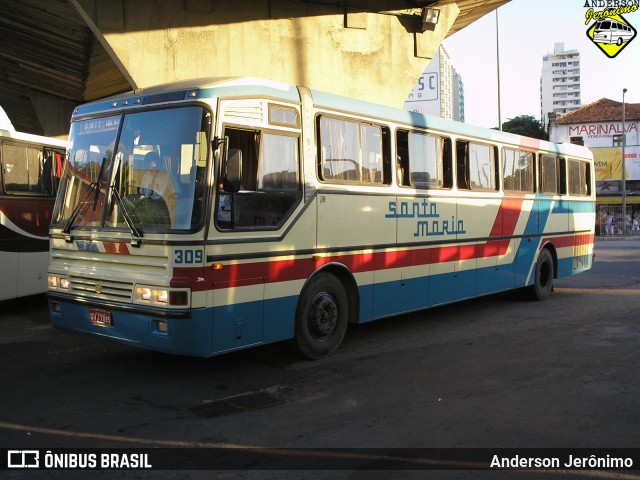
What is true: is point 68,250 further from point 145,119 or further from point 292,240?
point 292,240

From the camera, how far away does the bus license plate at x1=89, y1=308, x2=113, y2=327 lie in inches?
254

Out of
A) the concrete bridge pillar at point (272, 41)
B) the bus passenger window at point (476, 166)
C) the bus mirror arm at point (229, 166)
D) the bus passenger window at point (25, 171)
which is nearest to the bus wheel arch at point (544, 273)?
the bus passenger window at point (476, 166)

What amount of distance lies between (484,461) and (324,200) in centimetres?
384

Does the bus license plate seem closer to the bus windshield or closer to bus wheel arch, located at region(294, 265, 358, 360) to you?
the bus windshield

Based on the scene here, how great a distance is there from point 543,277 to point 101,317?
373 inches

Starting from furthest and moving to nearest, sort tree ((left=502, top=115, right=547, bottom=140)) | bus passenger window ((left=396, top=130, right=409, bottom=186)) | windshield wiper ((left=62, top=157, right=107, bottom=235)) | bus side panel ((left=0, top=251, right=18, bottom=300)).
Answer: tree ((left=502, top=115, right=547, bottom=140)) → bus side panel ((left=0, top=251, right=18, bottom=300)) → bus passenger window ((left=396, top=130, right=409, bottom=186)) → windshield wiper ((left=62, top=157, right=107, bottom=235))

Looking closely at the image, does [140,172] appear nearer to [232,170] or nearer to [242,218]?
[232,170]

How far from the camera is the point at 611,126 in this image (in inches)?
2318

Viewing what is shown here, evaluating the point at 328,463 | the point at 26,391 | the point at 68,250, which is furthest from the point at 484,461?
the point at 68,250

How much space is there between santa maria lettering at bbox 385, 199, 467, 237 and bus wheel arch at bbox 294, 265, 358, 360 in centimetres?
130

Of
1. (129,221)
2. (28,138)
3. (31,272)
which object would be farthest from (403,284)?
(28,138)

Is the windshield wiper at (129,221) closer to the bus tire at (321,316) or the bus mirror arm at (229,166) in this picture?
the bus mirror arm at (229,166)

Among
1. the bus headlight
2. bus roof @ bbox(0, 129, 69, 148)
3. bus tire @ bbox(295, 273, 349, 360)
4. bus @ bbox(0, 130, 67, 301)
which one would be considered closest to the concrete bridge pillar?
bus roof @ bbox(0, 129, 69, 148)

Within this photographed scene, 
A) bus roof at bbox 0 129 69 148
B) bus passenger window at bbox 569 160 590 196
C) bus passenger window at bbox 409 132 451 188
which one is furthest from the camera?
bus passenger window at bbox 569 160 590 196
